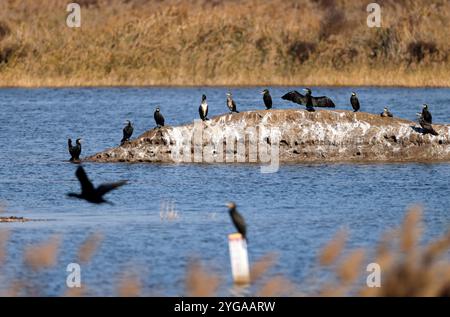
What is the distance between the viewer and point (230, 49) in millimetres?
51906

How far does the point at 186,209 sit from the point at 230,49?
30666 mm

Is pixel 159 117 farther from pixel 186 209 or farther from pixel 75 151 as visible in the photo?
pixel 186 209

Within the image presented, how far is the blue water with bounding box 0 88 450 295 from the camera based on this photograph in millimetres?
16359

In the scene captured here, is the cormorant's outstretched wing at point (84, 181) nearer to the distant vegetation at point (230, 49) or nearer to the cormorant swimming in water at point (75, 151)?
the cormorant swimming in water at point (75, 151)

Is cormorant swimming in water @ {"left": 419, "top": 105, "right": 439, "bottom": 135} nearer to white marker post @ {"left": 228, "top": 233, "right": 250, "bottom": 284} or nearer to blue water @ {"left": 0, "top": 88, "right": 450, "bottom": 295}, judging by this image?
blue water @ {"left": 0, "top": 88, "right": 450, "bottom": 295}

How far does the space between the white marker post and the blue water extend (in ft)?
0.88

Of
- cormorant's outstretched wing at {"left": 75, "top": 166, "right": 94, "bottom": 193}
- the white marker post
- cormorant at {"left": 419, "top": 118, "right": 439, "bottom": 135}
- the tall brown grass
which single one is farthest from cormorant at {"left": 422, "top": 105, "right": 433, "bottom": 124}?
the white marker post

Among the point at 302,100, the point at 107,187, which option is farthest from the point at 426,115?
the point at 107,187

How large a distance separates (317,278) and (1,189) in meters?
11.0

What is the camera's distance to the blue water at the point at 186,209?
1636cm

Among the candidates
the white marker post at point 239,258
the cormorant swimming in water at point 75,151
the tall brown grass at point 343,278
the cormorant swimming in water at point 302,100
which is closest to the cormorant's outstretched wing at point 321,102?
the cormorant swimming in water at point 302,100
